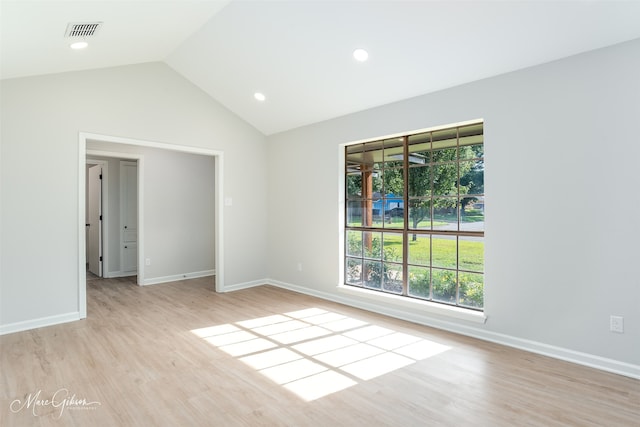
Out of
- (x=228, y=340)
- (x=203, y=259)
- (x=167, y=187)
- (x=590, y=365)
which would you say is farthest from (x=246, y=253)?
(x=590, y=365)

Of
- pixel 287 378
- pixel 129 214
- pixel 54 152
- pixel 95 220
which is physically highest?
pixel 54 152

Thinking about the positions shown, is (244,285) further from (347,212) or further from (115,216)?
(115,216)

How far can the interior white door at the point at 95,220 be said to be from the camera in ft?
22.1

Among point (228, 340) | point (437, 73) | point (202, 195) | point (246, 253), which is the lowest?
point (228, 340)

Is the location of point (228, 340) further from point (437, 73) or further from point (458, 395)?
point (437, 73)

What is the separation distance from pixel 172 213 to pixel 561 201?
5947 mm

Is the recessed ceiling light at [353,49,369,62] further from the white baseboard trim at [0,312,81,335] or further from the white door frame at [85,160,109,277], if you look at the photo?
the white door frame at [85,160,109,277]

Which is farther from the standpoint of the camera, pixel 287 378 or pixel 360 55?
pixel 360 55

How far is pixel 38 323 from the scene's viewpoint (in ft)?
12.7

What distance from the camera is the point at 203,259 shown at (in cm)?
693

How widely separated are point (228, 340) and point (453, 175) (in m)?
2.94

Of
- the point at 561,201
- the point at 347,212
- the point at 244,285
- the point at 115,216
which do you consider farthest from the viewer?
the point at 115,216

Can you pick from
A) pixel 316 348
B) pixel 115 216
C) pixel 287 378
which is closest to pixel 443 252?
→ pixel 316 348

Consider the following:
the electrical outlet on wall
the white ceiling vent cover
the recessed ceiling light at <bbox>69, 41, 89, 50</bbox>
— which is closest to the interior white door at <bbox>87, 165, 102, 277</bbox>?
the recessed ceiling light at <bbox>69, 41, 89, 50</bbox>
